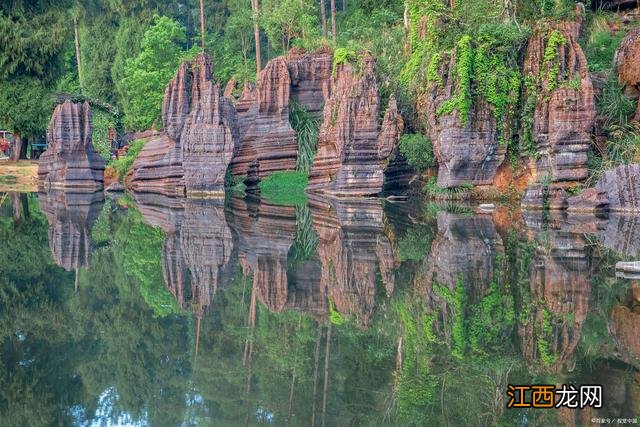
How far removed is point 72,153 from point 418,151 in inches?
702

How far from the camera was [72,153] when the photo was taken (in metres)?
39.5

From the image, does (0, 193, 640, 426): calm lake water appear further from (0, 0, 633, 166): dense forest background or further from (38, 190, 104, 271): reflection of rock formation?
(0, 0, 633, 166): dense forest background

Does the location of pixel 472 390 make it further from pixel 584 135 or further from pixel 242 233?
pixel 584 135

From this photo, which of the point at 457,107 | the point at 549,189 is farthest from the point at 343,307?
the point at 457,107

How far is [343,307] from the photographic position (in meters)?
10.8

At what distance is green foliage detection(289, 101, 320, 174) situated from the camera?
38125mm

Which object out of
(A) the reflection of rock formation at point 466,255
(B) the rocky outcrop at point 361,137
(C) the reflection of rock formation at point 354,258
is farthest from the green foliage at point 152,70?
(A) the reflection of rock formation at point 466,255

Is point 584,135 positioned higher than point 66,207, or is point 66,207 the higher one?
point 584,135

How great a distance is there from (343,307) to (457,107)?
19199 millimetres

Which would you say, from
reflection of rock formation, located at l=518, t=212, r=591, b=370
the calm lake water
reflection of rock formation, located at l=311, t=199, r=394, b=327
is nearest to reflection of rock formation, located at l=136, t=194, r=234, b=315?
the calm lake water

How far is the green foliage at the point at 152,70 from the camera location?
51594 millimetres

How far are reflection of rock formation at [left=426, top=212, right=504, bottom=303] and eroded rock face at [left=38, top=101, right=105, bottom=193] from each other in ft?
76.7

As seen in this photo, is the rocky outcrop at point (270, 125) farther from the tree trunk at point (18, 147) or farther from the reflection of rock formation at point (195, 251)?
the tree trunk at point (18, 147)

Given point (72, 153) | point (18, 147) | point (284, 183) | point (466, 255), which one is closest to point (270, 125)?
point (284, 183)
